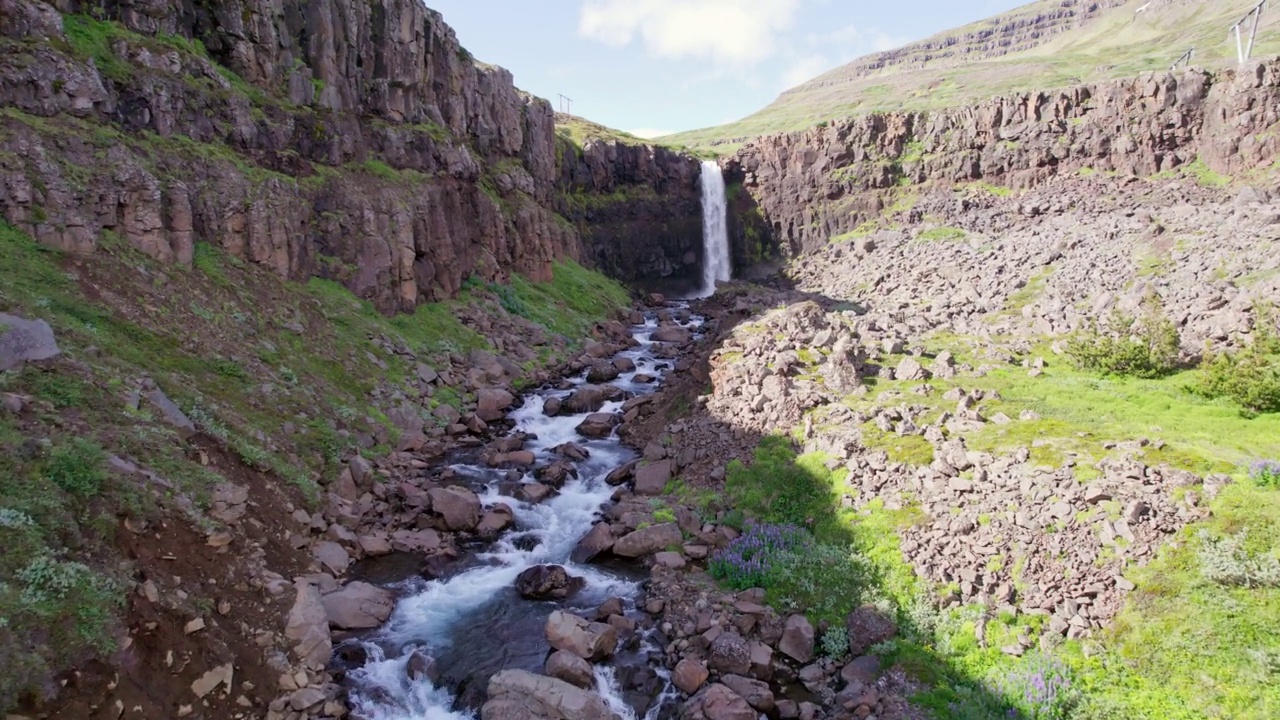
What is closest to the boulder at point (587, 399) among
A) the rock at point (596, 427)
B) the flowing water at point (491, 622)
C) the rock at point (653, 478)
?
the rock at point (596, 427)

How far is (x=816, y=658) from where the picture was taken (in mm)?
14727

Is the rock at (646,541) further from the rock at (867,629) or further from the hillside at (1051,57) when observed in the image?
the hillside at (1051,57)

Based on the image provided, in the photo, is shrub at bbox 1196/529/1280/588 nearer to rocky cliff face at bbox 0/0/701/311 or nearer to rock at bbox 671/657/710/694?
rock at bbox 671/657/710/694

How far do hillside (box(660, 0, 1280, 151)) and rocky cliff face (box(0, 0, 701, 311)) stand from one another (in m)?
77.4

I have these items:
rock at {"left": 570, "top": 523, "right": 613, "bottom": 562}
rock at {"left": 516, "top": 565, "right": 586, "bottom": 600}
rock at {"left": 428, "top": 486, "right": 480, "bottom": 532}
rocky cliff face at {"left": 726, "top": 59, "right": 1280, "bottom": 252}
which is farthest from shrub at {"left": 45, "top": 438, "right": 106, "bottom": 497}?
rocky cliff face at {"left": 726, "top": 59, "right": 1280, "bottom": 252}

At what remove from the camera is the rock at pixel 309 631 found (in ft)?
46.5

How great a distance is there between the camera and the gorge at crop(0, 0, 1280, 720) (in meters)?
12.6

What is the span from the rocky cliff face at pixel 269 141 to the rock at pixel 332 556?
13.2 m

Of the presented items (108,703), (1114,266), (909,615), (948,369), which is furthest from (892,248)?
(108,703)

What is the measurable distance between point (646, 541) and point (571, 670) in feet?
18.1

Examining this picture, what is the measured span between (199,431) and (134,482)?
13.3 ft

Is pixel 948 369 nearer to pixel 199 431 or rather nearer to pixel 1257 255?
pixel 1257 255

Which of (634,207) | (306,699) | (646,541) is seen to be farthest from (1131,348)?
(634,207)

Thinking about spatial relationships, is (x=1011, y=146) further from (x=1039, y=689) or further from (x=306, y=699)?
(x=306, y=699)
